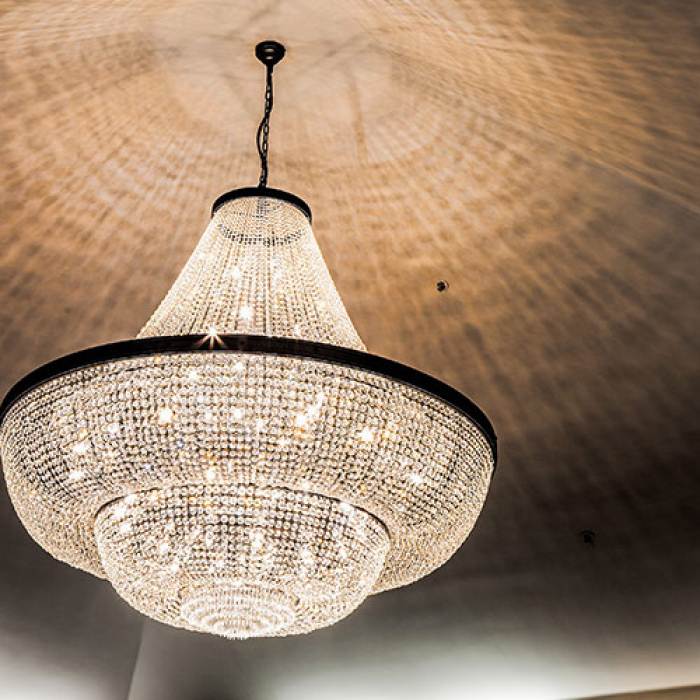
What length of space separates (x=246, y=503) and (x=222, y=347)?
0.27m

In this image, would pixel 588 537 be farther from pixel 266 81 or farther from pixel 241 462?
pixel 241 462

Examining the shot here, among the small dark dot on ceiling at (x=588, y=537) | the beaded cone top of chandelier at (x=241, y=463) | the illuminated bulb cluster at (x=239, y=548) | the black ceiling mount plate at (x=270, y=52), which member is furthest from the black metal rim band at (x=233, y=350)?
the small dark dot on ceiling at (x=588, y=537)

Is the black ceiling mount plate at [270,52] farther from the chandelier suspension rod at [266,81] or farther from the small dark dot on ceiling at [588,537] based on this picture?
the small dark dot on ceiling at [588,537]

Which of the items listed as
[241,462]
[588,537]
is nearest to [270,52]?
[241,462]

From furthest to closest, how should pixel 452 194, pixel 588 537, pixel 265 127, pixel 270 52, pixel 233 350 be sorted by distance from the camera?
pixel 588 537 < pixel 452 194 < pixel 265 127 < pixel 270 52 < pixel 233 350

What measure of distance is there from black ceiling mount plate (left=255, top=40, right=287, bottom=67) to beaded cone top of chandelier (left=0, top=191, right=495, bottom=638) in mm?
561

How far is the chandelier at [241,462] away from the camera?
1.80 meters

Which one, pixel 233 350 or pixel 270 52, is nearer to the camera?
pixel 233 350

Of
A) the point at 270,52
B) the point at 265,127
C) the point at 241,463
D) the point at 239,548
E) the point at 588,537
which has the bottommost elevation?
the point at 588,537

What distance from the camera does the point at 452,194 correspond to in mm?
2613

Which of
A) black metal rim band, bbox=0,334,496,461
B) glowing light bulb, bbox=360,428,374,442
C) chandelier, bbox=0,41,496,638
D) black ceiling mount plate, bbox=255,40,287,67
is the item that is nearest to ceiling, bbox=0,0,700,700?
black ceiling mount plate, bbox=255,40,287,67

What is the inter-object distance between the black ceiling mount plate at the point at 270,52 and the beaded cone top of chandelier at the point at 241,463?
561 millimetres

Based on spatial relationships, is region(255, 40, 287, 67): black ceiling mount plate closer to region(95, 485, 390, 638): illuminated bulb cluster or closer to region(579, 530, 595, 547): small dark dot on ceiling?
region(95, 485, 390, 638): illuminated bulb cluster

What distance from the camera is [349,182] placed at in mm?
2652
